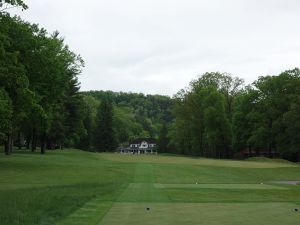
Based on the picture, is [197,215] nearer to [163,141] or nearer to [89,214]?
[89,214]

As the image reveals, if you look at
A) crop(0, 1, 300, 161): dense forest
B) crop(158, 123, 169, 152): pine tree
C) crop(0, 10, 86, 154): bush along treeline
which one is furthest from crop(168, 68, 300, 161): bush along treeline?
crop(0, 10, 86, 154): bush along treeline

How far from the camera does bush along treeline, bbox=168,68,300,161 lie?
92.5 metres

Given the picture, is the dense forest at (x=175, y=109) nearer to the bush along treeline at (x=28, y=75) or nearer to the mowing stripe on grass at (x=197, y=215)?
the bush along treeline at (x=28, y=75)

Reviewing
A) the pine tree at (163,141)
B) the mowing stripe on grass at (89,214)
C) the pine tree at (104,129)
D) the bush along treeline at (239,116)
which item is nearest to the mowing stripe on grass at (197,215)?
the mowing stripe on grass at (89,214)

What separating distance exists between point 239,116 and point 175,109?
59.4 ft

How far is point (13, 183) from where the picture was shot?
35000 mm

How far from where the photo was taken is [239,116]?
106 meters

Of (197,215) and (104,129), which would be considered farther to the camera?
(104,129)

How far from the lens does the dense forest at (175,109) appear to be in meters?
48.2

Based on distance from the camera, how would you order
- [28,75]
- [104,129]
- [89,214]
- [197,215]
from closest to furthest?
[197,215] < [89,214] < [28,75] < [104,129]

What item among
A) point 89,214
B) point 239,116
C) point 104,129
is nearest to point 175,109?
point 239,116

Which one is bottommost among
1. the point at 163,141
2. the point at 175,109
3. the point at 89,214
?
the point at 89,214

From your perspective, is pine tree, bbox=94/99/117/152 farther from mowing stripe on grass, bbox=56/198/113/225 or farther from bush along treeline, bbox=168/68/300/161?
mowing stripe on grass, bbox=56/198/113/225

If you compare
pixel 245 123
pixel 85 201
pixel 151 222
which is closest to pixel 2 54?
pixel 85 201
